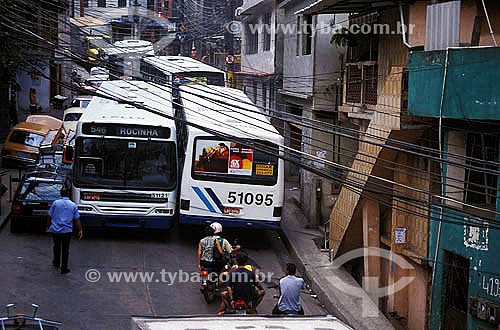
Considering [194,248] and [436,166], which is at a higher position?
[436,166]

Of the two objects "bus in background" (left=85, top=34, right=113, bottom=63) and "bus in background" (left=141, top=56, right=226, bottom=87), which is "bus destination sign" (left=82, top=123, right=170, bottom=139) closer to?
"bus in background" (left=85, top=34, right=113, bottom=63)

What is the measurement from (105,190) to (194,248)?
2.57 meters

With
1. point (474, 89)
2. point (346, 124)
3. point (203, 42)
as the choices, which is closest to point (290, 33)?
point (346, 124)

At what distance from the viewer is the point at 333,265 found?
16.1m

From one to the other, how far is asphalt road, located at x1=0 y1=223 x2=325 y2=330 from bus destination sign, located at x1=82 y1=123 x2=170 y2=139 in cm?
263

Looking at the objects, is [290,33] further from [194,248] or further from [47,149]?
[194,248]

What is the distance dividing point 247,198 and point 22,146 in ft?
42.4

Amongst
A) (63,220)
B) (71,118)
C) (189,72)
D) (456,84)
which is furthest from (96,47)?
(71,118)

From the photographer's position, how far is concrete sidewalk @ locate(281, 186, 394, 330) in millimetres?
12672

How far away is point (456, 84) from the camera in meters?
11.6

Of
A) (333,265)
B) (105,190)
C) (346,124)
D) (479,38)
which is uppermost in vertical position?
(479,38)

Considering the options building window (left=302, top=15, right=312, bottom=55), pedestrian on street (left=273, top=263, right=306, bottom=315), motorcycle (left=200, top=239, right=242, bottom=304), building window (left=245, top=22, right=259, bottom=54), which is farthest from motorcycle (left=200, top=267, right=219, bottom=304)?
building window (left=245, top=22, right=259, bottom=54)

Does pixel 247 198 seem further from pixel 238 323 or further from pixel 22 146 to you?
pixel 22 146

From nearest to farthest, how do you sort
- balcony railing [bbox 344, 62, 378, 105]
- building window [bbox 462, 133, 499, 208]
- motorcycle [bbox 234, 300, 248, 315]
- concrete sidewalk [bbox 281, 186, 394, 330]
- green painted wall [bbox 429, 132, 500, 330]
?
1. motorcycle [bbox 234, 300, 248, 315]
2. green painted wall [bbox 429, 132, 500, 330]
3. building window [bbox 462, 133, 499, 208]
4. concrete sidewalk [bbox 281, 186, 394, 330]
5. balcony railing [bbox 344, 62, 378, 105]
